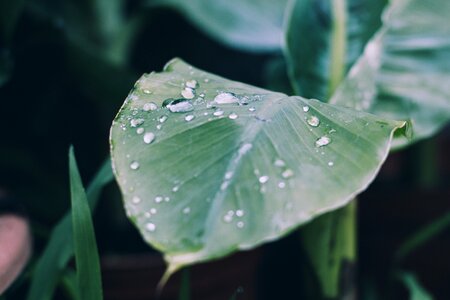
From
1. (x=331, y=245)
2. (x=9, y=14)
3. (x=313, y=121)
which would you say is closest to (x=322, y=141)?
(x=313, y=121)

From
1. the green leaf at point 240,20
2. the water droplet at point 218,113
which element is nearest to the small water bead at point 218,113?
the water droplet at point 218,113

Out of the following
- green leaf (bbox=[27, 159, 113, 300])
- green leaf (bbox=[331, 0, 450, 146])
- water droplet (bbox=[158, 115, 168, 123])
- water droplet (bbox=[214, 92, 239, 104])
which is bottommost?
green leaf (bbox=[27, 159, 113, 300])

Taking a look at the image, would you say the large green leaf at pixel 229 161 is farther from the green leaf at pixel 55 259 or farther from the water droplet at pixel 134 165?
the green leaf at pixel 55 259

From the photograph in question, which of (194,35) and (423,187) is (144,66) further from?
(423,187)

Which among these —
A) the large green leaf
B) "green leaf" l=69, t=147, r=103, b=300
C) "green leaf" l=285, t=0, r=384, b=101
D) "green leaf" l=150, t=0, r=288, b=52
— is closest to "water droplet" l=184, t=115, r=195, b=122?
the large green leaf

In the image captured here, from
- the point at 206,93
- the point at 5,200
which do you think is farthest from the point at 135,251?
the point at 206,93

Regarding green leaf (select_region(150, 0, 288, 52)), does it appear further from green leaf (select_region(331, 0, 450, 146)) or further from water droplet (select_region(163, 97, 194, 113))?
water droplet (select_region(163, 97, 194, 113))
